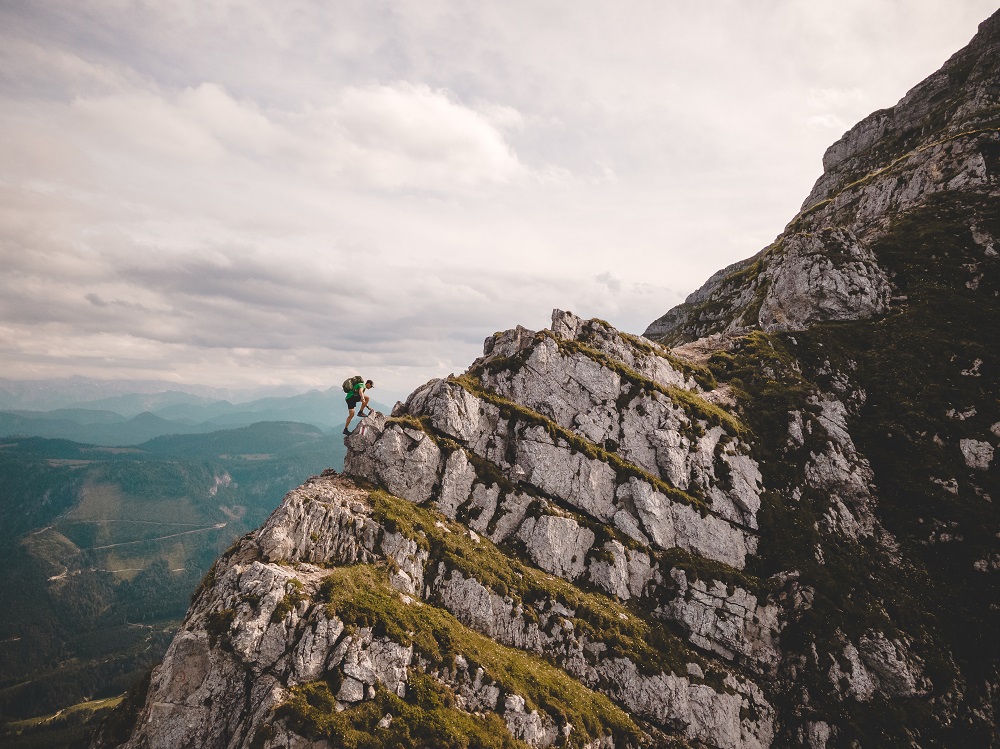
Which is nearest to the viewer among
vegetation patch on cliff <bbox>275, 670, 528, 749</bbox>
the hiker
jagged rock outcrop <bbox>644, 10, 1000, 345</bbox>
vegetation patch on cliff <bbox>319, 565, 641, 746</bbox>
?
vegetation patch on cliff <bbox>275, 670, 528, 749</bbox>

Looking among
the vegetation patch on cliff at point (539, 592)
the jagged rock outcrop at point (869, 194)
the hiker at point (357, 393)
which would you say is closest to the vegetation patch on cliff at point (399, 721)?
the vegetation patch on cliff at point (539, 592)

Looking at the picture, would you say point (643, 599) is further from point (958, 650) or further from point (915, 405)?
point (915, 405)

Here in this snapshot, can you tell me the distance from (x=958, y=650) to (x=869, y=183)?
93.4 meters

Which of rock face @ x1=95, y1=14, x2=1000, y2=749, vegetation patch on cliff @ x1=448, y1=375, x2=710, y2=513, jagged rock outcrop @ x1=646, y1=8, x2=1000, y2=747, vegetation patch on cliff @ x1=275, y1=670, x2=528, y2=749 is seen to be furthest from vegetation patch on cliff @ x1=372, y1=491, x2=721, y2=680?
vegetation patch on cliff @ x1=448, y1=375, x2=710, y2=513

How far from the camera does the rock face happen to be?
2850 cm

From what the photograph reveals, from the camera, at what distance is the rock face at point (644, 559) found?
2850 cm

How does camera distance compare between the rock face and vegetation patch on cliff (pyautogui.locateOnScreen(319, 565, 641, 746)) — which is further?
vegetation patch on cliff (pyautogui.locateOnScreen(319, 565, 641, 746))

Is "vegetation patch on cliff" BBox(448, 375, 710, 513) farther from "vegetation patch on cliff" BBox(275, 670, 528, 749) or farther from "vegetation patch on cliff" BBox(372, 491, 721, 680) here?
"vegetation patch on cliff" BBox(275, 670, 528, 749)

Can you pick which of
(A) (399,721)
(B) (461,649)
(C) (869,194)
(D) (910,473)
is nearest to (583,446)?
(B) (461,649)

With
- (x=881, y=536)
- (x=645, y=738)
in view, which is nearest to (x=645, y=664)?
(x=645, y=738)

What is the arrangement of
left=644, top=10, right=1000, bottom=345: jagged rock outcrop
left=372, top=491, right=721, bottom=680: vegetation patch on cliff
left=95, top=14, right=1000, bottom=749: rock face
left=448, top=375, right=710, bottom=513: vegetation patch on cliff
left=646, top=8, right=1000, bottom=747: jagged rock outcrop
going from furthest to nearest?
left=644, top=10, right=1000, bottom=345: jagged rock outcrop → left=448, top=375, right=710, bottom=513: vegetation patch on cliff → left=372, top=491, right=721, bottom=680: vegetation patch on cliff → left=646, top=8, right=1000, bottom=747: jagged rock outcrop → left=95, top=14, right=1000, bottom=749: rock face

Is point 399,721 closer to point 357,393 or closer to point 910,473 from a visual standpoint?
point 357,393

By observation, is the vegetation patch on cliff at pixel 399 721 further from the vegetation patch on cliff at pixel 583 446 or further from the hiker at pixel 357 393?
the vegetation patch on cliff at pixel 583 446

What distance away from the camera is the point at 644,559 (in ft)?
146
